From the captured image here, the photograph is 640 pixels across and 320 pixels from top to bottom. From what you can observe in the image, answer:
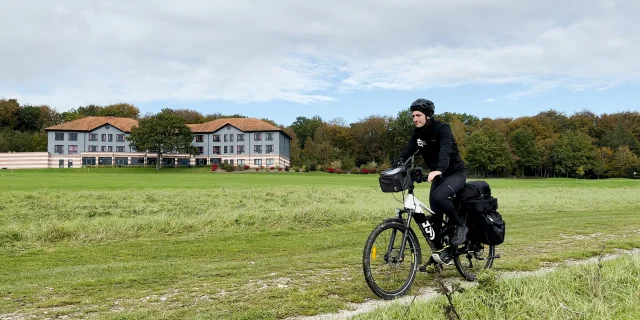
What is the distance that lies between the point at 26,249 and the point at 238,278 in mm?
5832

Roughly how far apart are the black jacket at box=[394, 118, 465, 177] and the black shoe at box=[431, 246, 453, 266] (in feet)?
3.21

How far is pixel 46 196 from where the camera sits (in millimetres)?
17656

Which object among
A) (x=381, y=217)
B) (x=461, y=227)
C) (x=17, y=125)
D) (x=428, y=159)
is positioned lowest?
(x=381, y=217)

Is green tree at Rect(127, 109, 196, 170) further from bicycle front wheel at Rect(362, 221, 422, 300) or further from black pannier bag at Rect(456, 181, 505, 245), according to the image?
bicycle front wheel at Rect(362, 221, 422, 300)

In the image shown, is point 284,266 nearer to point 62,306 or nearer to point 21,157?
point 62,306

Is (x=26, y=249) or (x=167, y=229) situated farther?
(x=167, y=229)

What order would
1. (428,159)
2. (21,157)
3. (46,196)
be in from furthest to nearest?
(21,157)
(46,196)
(428,159)

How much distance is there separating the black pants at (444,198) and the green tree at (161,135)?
8883 centimetres

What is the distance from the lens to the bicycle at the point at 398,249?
5.35 meters

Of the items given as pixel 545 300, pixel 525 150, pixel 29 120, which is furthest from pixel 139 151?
pixel 545 300

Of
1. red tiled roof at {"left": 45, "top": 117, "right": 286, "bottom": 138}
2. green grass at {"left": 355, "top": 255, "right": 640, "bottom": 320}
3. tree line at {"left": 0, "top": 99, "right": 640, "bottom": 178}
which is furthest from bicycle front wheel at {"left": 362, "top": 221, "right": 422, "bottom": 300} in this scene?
red tiled roof at {"left": 45, "top": 117, "right": 286, "bottom": 138}

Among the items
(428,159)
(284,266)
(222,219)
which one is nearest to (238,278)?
(284,266)

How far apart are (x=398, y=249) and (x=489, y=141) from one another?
94.7 metres

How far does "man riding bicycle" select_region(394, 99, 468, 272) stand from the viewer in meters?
5.82
